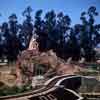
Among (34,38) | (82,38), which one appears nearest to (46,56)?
(34,38)

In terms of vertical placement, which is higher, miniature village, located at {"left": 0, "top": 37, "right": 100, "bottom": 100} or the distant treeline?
the distant treeline

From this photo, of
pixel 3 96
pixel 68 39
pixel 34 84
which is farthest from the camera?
pixel 68 39

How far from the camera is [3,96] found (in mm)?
5598

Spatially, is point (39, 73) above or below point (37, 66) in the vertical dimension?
below

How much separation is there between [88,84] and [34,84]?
102 cm

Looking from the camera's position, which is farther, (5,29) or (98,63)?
(98,63)

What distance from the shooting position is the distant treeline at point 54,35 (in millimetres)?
6070

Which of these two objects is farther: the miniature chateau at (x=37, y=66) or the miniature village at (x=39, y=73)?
the miniature chateau at (x=37, y=66)

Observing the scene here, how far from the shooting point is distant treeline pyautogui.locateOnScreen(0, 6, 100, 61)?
6070 millimetres

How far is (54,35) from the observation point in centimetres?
634

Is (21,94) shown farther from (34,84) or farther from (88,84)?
(88,84)

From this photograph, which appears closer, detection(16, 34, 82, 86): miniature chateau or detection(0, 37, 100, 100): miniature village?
detection(0, 37, 100, 100): miniature village

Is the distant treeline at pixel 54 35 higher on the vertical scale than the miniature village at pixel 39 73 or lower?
higher

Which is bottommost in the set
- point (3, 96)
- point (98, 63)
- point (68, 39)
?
point (3, 96)
